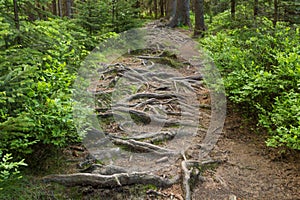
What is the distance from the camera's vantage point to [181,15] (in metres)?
16.9

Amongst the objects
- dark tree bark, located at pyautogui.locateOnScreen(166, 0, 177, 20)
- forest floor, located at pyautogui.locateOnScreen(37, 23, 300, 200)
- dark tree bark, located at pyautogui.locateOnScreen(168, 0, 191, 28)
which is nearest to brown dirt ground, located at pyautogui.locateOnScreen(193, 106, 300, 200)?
forest floor, located at pyautogui.locateOnScreen(37, 23, 300, 200)

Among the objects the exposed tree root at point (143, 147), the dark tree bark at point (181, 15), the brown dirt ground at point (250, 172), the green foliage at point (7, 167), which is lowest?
the brown dirt ground at point (250, 172)

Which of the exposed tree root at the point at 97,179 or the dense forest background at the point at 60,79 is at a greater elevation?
the dense forest background at the point at 60,79

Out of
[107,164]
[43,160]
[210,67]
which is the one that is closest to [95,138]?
[107,164]

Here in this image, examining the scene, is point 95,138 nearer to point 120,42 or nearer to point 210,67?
point 210,67

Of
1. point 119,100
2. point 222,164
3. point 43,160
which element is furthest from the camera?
point 119,100

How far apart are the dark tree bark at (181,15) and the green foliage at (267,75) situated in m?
8.62

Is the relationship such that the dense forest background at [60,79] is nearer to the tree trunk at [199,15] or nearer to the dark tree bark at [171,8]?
the tree trunk at [199,15]

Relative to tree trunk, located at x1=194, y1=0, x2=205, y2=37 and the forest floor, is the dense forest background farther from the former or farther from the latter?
tree trunk, located at x1=194, y1=0, x2=205, y2=37

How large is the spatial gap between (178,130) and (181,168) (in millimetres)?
1550

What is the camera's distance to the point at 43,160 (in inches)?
169

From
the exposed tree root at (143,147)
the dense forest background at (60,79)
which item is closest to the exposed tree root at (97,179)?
the dense forest background at (60,79)

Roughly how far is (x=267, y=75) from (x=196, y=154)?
1.99 meters

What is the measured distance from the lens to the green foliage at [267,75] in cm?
460
